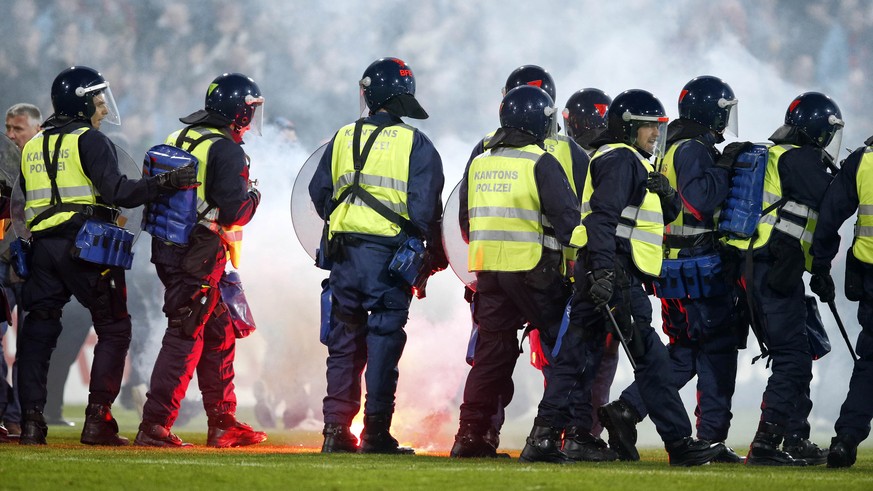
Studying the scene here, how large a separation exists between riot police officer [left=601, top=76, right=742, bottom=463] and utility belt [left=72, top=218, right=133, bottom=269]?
10.00 feet

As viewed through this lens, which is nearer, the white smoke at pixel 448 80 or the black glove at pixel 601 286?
the black glove at pixel 601 286

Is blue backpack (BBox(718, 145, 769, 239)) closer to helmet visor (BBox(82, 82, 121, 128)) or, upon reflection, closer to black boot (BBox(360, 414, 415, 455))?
black boot (BBox(360, 414, 415, 455))

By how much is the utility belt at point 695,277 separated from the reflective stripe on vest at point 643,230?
81 cm

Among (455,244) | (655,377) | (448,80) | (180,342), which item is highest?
(448,80)

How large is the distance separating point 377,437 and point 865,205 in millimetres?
2920

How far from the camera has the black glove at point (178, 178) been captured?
729 centimetres

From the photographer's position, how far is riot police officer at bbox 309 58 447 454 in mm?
7023

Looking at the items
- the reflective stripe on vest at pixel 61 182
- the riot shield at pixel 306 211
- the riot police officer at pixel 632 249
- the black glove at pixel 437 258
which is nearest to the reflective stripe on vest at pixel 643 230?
the riot police officer at pixel 632 249

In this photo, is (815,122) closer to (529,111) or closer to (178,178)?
(529,111)

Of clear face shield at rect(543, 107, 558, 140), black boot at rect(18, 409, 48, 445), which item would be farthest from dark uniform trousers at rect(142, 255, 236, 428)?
clear face shield at rect(543, 107, 558, 140)

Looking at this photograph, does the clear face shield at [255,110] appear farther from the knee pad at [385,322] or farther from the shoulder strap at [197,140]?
the knee pad at [385,322]

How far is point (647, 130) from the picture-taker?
21.3 ft

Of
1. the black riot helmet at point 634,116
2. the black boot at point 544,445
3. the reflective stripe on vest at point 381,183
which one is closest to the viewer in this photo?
the black boot at point 544,445

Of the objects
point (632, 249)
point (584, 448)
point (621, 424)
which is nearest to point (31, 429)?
point (584, 448)
